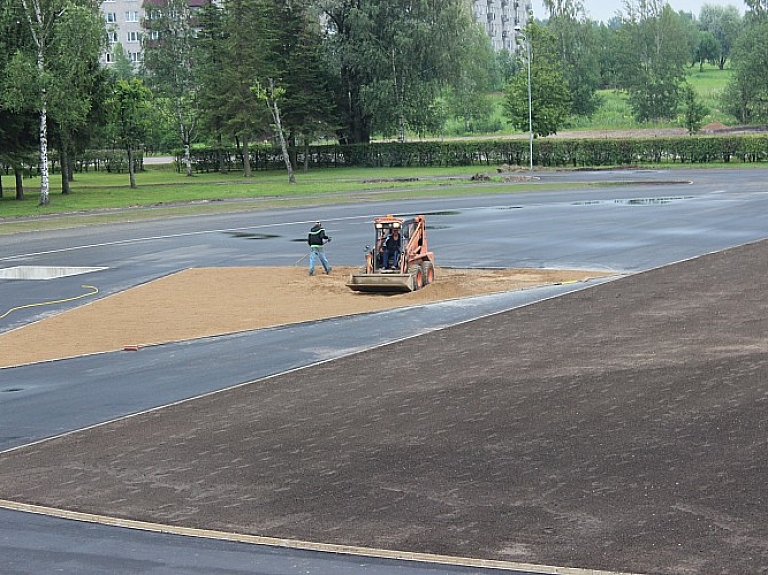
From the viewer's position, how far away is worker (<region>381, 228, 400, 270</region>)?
2811cm

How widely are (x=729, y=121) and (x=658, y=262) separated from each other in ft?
300

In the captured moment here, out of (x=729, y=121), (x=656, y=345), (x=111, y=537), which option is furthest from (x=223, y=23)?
(x=111, y=537)

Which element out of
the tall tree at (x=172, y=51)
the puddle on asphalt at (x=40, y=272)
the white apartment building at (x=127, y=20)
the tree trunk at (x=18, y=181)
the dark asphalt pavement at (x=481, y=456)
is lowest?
the dark asphalt pavement at (x=481, y=456)

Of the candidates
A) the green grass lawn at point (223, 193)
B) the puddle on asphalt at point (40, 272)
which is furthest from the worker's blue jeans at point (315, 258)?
the green grass lawn at point (223, 193)

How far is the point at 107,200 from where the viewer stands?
6384 cm

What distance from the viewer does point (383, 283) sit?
27172 millimetres

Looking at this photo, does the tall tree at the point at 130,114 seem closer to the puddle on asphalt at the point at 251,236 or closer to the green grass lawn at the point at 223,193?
the green grass lawn at the point at 223,193

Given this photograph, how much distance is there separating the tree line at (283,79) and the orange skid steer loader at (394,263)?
34.1 metres

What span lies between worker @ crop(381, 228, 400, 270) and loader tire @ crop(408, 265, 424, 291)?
0.50 m

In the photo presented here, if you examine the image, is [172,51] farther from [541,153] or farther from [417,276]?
[417,276]

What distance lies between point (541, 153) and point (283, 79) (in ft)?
75.9

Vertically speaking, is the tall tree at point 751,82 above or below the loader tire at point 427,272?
above

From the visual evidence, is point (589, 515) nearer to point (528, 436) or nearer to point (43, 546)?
point (528, 436)

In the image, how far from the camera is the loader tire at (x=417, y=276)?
27.5 meters
